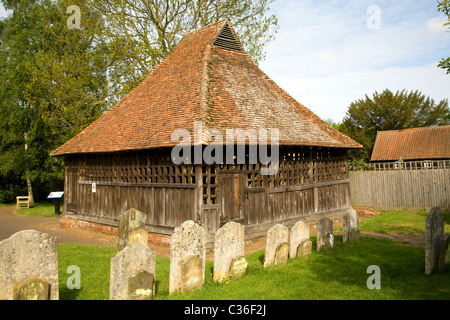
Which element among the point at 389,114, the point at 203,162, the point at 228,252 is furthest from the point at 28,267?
the point at 389,114

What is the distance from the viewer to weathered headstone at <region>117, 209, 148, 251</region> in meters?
8.62

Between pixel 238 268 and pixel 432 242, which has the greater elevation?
pixel 432 242

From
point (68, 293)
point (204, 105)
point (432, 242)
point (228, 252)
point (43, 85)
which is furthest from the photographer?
point (43, 85)

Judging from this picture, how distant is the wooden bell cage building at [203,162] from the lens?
1058 centimetres

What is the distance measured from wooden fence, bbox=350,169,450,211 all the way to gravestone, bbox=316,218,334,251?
401 inches

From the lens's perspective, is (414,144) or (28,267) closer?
(28,267)

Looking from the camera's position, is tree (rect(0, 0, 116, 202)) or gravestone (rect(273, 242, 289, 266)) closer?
gravestone (rect(273, 242, 289, 266))

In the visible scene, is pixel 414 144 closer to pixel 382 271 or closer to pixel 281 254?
pixel 382 271

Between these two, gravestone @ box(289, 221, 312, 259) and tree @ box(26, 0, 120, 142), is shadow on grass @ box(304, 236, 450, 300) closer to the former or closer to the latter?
gravestone @ box(289, 221, 312, 259)

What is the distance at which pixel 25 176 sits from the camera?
2433 cm

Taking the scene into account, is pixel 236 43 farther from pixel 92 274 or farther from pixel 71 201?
pixel 92 274

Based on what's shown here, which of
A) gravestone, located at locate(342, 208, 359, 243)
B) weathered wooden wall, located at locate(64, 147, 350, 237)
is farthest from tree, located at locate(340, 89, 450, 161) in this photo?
gravestone, located at locate(342, 208, 359, 243)

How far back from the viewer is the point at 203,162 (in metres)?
9.95

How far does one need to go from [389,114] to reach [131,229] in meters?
37.4
